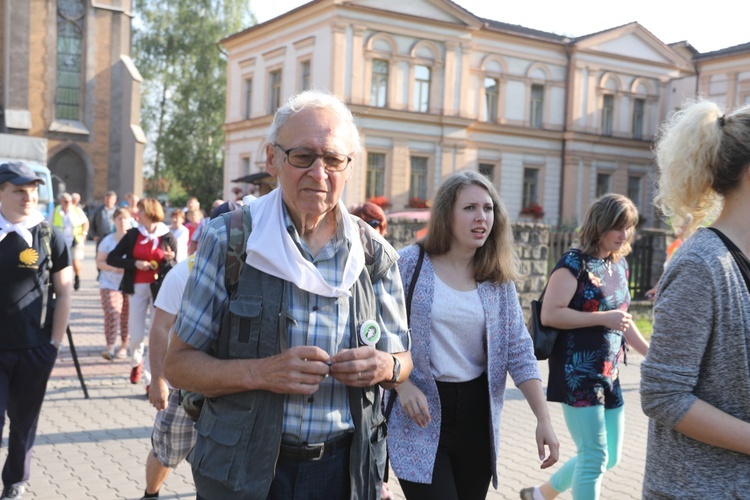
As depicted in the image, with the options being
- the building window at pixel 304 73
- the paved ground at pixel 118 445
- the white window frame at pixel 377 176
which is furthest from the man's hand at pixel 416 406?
the building window at pixel 304 73

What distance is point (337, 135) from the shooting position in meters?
2.61

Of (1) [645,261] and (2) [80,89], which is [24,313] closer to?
(1) [645,261]

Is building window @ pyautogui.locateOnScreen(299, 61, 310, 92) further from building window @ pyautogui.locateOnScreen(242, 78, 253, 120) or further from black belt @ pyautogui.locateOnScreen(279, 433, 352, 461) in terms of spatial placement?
black belt @ pyautogui.locateOnScreen(279, 433, 352, 461)

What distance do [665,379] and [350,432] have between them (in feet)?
3.41

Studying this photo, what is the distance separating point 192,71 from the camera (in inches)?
1869

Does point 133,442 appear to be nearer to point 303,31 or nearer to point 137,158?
point 303,31

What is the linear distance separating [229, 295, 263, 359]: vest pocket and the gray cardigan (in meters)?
1.21

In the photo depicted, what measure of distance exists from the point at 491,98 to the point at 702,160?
3596cm

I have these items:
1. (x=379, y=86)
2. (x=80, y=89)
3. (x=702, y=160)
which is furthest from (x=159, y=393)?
(x=80, y=89)

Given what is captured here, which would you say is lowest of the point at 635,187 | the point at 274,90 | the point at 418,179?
the point at 418,179

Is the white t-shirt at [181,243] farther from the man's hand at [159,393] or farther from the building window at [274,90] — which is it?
the building window at [274,90]

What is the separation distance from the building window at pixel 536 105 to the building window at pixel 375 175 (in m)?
9.12

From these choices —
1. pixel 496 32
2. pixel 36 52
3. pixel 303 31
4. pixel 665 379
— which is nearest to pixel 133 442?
pixel 665 379

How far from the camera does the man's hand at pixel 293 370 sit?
7.75 ft
